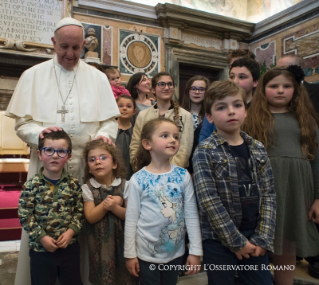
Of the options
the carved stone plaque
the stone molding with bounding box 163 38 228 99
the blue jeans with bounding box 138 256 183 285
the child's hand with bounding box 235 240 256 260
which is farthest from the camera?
the stone molding with bounding box 163 38 228 99

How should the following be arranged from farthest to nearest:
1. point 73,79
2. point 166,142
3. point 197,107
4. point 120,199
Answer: point 197,107
point 73,79
point 120,199
point 166,142

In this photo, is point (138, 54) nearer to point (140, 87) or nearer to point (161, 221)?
point (140, 87)

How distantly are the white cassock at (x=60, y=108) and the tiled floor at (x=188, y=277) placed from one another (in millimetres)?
541

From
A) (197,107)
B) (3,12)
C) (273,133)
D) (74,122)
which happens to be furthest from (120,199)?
(3,12)

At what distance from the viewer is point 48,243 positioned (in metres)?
1.79

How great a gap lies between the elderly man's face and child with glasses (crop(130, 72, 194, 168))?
2.55 feet

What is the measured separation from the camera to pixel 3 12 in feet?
20.6

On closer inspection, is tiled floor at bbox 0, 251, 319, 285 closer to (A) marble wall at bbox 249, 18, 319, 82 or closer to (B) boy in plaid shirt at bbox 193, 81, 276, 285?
(B) boy in plaid shirt at bbox 193, 81, 276, 285

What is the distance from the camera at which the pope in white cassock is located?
211 centimetres

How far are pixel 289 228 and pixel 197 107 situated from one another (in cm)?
149

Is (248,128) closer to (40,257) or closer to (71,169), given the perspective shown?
(71,169)

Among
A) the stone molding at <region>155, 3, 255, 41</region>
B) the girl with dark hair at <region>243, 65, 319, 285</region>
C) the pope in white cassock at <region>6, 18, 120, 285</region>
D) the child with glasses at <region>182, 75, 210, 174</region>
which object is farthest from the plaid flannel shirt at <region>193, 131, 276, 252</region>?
the stone molding at <region>155, 3, 255, 41</region>

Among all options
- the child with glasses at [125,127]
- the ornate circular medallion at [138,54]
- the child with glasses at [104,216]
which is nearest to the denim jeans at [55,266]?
the child with glasses at [104,216]

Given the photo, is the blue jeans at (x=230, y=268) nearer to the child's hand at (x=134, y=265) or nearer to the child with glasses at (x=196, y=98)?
the child's hand at (x=134, y=265)
